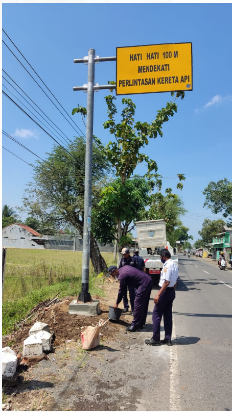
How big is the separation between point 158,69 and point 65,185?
12.0 m

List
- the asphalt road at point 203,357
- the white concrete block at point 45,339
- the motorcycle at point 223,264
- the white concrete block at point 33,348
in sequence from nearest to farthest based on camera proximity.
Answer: the asphalt road at point 203,357, the white concrete block at point 33,348, the white concrete block at point 45,339, the motorcycle at point 223,264

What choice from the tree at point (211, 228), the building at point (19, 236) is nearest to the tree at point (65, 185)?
the tree at point (211, 228)

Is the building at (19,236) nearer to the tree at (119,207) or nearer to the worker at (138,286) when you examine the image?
the tree at (119,207)

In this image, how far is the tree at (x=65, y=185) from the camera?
698 inches

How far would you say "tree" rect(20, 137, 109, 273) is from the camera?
17.7m

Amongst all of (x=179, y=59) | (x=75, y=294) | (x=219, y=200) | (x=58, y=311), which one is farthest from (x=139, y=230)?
(x=219, y=200)

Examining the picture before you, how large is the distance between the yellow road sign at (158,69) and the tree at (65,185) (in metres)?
10.6

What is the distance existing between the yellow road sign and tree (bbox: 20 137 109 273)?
1061 centimetres

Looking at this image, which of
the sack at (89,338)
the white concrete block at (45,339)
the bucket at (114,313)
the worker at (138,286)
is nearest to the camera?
the white concrete block at (45,339)

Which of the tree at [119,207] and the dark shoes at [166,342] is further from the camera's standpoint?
A: the tree at [119,207]

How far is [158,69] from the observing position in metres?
6.89

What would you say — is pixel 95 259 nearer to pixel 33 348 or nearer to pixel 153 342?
pixel 153 342

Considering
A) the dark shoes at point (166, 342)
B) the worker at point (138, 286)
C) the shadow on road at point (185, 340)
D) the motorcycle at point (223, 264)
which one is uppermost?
the worker at point (138, 286)

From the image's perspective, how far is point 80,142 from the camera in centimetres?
1819
